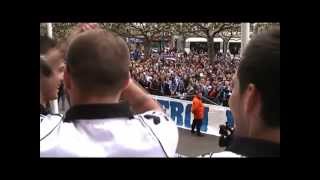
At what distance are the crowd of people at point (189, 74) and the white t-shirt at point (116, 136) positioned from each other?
0.68 metres

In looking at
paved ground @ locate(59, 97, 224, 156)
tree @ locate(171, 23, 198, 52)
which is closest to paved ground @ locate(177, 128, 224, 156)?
paved ground @ locate(59, 97, 224, 156)

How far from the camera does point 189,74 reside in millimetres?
2764

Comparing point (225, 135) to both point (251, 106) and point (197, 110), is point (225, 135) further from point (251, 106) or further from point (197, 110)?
point (251, 106)

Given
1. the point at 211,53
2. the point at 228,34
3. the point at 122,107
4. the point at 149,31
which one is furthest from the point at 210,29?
the point at 122,107

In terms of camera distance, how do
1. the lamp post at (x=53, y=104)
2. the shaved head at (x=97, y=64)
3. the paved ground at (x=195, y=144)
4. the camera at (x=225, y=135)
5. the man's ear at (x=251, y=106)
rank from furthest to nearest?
the paved ground at (x=195, y=144)
the camera at (x=225, y=135)
the lamp post at (x=53, y=104)
the shaved head at (x=97, y=64)
the man's ear at (x=251, y=106)

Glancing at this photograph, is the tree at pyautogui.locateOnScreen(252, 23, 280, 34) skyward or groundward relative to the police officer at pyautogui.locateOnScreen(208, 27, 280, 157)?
skyward

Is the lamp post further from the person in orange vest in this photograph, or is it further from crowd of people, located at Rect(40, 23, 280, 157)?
the person in orange vest

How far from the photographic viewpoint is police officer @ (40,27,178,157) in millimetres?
1719

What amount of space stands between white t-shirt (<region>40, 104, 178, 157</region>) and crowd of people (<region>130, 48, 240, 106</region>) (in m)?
0.68

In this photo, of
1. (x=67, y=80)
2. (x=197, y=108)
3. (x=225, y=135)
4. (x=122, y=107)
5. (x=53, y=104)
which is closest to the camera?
(x=122, y=107)

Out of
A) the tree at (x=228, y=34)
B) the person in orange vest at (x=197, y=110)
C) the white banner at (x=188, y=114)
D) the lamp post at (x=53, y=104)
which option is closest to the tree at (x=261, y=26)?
the tree at (x=228, y=34)

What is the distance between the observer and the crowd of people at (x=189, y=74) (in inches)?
101

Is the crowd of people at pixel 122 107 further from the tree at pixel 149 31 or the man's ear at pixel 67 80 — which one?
the tree at pixel 149 31

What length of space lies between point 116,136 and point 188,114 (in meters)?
0.79
